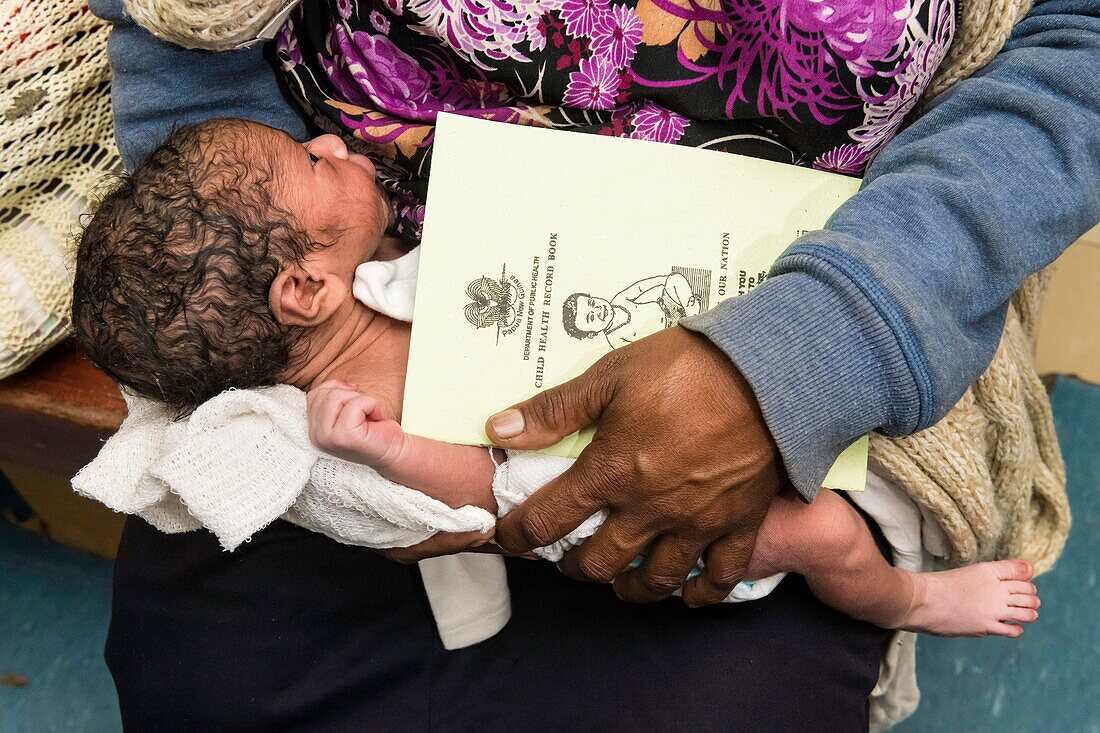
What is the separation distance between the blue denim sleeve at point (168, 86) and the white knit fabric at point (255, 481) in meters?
0.34

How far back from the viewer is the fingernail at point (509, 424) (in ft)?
2.45

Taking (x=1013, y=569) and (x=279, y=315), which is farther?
(x=1013, y=569)

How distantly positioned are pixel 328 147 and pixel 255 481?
350 mm

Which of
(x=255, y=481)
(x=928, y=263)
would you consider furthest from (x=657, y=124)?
(x=255, y=481)

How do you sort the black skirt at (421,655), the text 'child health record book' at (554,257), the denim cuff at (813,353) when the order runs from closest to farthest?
the denim cuff at (813,353) → the text 'child health record book' at (554,257) → the black skirt at (421,655)

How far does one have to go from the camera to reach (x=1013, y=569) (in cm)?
95

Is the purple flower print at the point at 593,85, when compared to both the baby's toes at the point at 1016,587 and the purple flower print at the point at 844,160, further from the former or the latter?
the baby's toes at the point at 1016,587

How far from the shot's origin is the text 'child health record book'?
770mm

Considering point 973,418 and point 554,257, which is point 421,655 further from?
point 973,418

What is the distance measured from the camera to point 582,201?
777mm

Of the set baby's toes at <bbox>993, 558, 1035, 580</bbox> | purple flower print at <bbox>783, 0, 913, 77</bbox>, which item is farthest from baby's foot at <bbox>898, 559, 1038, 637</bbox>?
purple flower print at <bbox>783, 0, 913, 77</bbox>

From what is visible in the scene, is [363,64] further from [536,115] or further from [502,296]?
[502,296]

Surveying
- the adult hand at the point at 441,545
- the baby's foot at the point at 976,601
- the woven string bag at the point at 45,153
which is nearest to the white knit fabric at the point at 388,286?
the adult hand at the point at 441,545

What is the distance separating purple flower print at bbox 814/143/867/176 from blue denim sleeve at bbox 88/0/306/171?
585 mm
